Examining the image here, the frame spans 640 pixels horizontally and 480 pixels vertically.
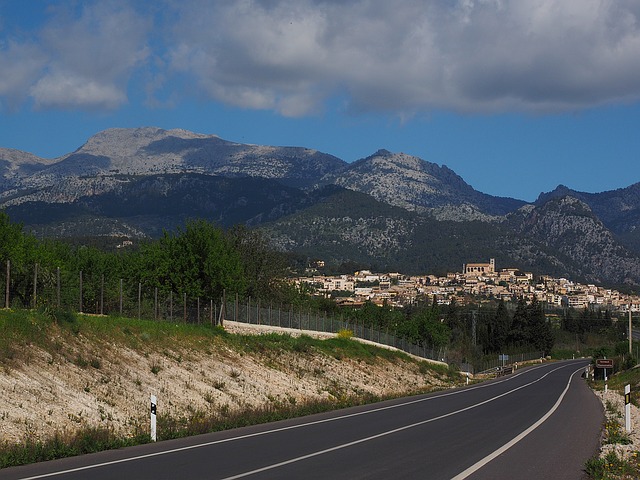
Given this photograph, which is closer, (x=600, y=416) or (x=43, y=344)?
(x=43, y=344)

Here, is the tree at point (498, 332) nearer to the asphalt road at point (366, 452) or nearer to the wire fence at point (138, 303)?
the wire fence at point (138, 303)

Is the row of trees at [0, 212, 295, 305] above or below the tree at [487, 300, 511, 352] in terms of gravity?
above

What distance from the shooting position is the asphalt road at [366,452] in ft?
49.4

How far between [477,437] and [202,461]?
8069mm

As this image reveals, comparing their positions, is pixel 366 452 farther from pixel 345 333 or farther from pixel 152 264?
pixel 152 264

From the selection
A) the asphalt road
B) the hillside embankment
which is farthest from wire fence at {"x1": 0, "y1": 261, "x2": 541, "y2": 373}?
the asphalt road

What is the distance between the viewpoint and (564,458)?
57.5 ft

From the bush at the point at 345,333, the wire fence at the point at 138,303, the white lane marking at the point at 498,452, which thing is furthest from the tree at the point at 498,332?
the white lane marking at the point at 498,452

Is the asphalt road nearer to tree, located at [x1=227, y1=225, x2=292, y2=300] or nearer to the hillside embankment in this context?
the hillside embankment

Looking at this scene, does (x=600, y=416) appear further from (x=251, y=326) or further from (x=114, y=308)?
→ (x=114, y=308)

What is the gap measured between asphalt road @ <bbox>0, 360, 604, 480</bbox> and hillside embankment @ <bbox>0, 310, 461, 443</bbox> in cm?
322

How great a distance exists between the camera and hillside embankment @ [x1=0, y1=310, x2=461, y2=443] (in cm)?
2253

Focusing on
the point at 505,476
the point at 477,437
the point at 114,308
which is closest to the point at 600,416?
the point at 477,437

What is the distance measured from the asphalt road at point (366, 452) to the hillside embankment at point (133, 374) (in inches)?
127
